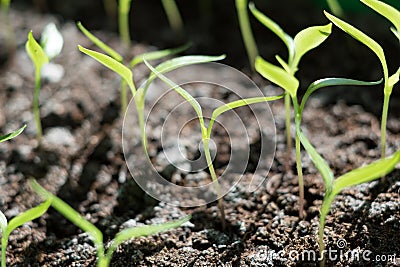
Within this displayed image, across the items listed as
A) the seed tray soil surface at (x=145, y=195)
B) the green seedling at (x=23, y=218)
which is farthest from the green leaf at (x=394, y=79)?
the green seedling at (x=23, y=218)

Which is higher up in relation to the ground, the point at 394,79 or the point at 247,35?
the point at 247,35

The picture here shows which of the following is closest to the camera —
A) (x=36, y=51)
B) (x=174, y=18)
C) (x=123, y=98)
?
(x=36, y=51)

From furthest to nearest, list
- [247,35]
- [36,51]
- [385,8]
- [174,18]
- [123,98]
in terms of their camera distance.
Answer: [174,18], [247,35], [123,98], [36,51], [385,8]

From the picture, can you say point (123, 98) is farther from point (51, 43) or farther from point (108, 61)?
point (108, 61)

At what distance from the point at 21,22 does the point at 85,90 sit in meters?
0.38

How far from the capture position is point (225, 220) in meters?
1.01

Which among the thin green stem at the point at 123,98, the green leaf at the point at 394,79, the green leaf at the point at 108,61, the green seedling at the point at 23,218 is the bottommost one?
the green seedling at the point at 23,218

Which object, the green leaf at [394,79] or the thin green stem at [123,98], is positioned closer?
the green leaf at [394,79]

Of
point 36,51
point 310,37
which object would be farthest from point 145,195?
point 310,37

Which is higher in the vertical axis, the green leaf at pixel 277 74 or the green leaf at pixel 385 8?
the green leaf at pixel 385 8

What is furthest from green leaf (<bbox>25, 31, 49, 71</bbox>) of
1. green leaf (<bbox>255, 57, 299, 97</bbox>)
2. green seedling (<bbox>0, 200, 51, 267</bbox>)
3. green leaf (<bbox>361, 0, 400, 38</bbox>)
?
green leaf (<bbox>361, 0, 400, 38</bbox>)

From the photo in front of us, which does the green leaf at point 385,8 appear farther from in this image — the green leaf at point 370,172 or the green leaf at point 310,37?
the green leaf at point 370,172

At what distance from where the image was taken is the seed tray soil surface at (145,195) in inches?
36.7

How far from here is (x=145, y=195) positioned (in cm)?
108
